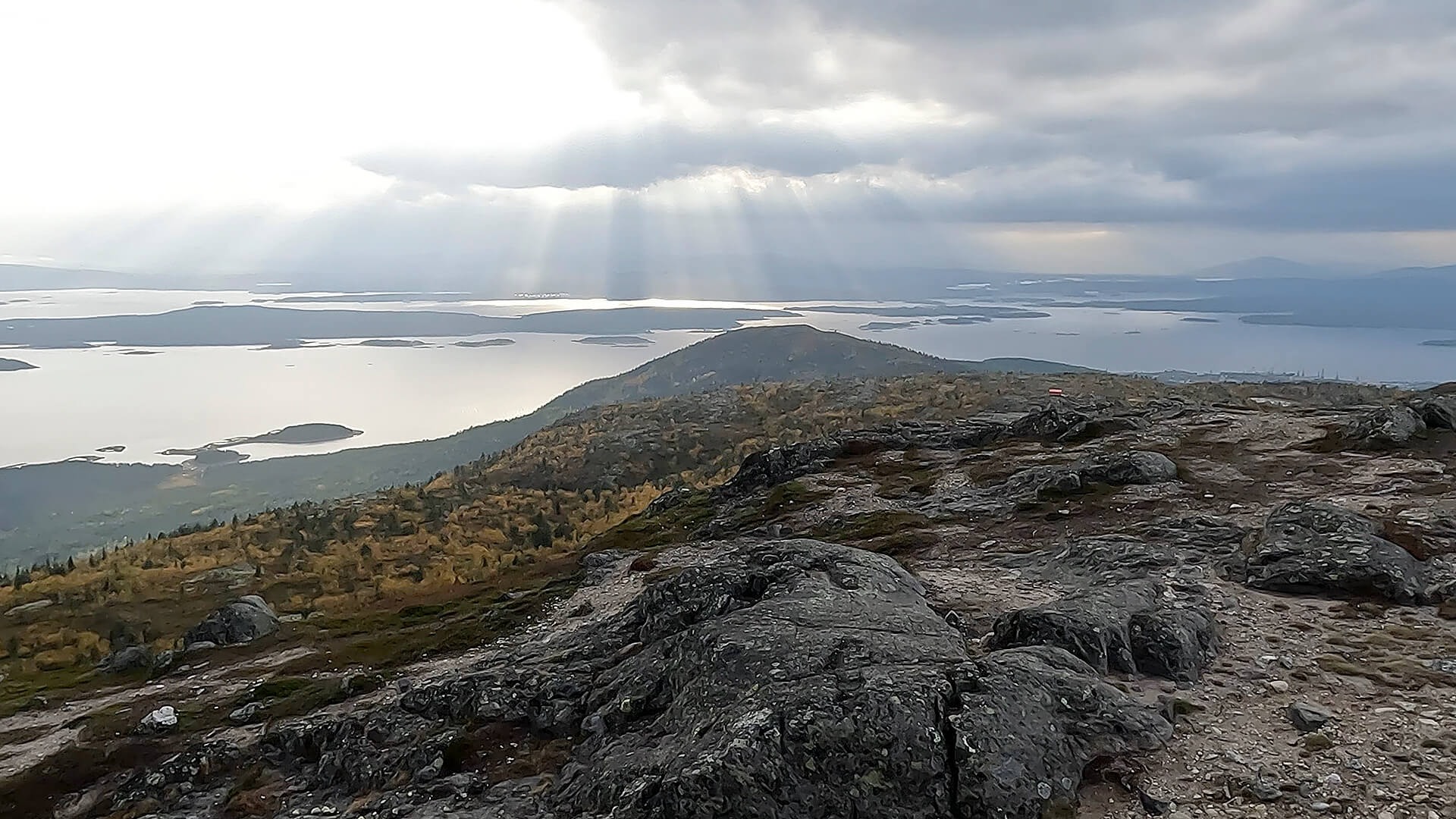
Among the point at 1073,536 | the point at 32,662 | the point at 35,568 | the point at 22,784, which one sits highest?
the point at 1073,536

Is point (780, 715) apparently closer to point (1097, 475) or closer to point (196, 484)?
point (1097, 475)

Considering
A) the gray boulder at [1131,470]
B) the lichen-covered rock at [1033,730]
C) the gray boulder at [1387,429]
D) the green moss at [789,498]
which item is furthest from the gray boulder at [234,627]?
the gray boulder at [1387,429]

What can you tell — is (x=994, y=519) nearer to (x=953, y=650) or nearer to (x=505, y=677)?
(x=953, y=650)

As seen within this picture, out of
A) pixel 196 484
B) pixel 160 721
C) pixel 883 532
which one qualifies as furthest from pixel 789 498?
pixel 196 484

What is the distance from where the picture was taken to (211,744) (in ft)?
50.2

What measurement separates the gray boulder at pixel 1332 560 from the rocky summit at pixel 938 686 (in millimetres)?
58

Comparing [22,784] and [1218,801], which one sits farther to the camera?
[22,784]

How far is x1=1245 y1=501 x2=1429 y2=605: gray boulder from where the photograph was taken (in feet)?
50.3

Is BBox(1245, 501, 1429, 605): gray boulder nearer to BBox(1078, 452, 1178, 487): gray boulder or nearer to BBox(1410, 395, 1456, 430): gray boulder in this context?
BBox(1078, 452, 1178, 487): gray boulder

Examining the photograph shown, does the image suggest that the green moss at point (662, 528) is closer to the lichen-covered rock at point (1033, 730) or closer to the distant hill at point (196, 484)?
the lichen-covered rock at point (1033, 730)

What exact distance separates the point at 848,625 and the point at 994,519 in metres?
13.1

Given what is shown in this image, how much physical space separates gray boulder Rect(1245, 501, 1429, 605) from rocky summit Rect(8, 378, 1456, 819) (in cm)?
6

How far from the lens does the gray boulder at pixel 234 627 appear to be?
79.6ft

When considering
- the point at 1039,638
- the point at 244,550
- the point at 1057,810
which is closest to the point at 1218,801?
the point at 1057,810
